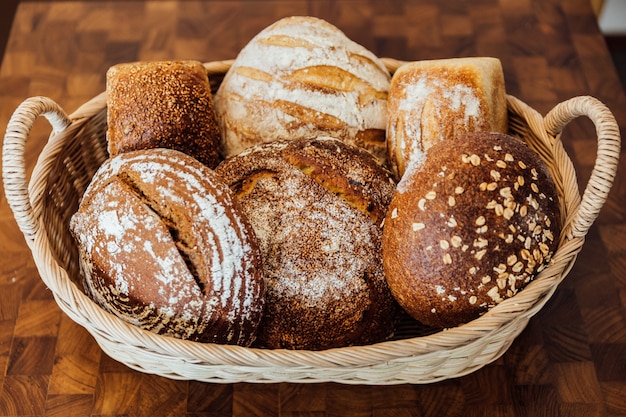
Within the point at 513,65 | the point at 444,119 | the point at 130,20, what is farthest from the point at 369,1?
the point at 444,119

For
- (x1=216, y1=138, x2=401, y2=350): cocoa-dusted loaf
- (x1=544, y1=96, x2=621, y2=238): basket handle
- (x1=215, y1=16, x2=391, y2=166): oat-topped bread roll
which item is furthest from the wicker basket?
(x1=215, y1=16, x2=391, y2=166): oat-topped bread roll

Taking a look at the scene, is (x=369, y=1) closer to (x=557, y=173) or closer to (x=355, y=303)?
(x=557, y=173)

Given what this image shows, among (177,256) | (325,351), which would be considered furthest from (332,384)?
(177,256)

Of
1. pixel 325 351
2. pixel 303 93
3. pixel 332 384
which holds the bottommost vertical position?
pixel 332 384

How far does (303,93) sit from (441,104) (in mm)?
318

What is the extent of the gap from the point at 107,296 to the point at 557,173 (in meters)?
0.94

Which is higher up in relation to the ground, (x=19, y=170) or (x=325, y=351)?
(x=19, y=170)

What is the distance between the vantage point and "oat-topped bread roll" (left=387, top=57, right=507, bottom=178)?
1430 mm

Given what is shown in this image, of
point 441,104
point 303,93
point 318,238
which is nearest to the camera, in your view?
point 318,238

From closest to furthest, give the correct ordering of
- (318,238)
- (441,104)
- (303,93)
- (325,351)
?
(325,351) → (318,238) → (441,104) → (303,93)

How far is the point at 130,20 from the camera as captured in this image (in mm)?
2146

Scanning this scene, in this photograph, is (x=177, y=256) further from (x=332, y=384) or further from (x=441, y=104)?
(x=441, y=104)

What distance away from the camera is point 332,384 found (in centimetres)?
133

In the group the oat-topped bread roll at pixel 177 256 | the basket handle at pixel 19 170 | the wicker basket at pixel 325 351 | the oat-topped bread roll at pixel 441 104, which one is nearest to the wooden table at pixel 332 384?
the wicker basket at pixel 325 351
